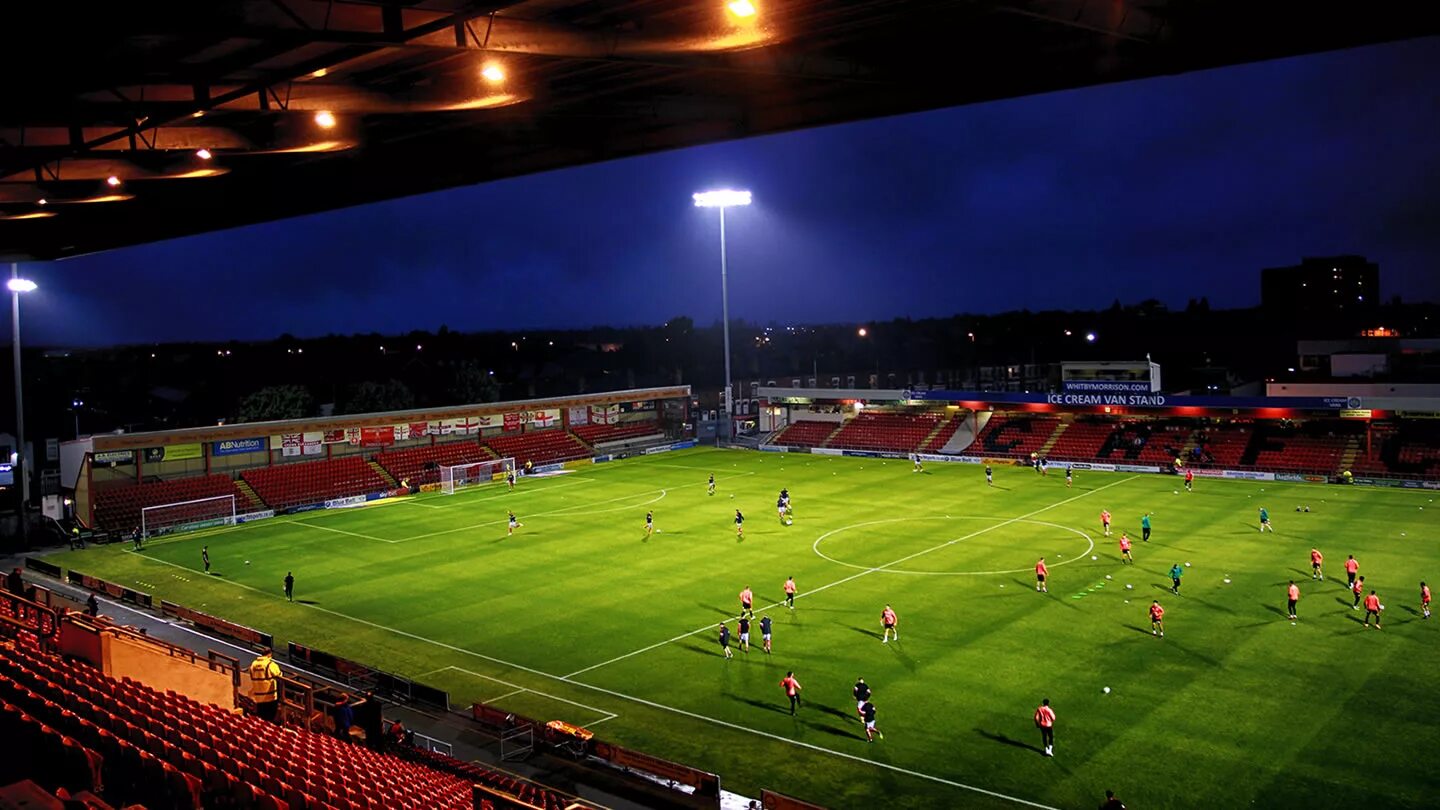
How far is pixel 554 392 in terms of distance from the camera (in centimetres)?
12938

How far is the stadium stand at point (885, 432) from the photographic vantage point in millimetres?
74562

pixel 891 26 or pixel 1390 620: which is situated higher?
pixel 891 26

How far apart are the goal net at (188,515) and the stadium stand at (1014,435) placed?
156 ft

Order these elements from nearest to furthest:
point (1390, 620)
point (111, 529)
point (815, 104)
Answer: point (815, 104) < point (1390, 620) < point (111, 529)

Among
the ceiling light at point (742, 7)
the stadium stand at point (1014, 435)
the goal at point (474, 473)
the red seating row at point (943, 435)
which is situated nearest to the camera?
the ceiling light at point (742, 7)

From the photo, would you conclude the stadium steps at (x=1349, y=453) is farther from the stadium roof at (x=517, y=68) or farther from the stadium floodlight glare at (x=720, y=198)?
the stadium roof at (x=517, y=68)

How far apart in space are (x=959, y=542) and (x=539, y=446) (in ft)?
130

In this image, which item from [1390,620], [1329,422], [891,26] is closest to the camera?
[891,26]

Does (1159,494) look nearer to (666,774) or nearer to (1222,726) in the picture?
(1222,726)

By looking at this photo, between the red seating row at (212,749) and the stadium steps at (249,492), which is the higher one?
the red seating row at (212,749)

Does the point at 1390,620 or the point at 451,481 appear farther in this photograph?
the point at 451,481

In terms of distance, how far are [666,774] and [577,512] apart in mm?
34572

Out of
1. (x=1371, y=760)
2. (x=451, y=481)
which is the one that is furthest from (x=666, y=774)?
(x=451, y=481)

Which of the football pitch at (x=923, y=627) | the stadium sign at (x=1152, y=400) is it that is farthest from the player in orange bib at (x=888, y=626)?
the stadium sign at (x=1152, y=400)
